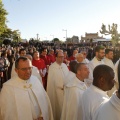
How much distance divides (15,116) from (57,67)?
316 centimetres

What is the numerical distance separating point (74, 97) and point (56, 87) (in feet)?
8.11

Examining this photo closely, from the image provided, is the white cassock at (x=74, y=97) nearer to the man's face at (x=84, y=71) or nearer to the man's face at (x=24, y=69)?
the man's face at (x=84, y=71)

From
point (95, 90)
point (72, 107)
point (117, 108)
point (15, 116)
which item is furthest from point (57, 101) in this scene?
point (117, 108)

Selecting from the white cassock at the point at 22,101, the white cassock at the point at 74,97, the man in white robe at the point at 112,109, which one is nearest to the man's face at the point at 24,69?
the white cassock at the point at 22,101

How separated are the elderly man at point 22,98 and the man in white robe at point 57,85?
94.4 inches

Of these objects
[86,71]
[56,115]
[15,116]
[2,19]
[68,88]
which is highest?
[2,19]

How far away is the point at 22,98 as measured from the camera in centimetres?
464

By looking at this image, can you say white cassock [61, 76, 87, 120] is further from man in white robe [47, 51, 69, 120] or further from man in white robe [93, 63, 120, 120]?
man in white robe [93, 63, 120, 120]

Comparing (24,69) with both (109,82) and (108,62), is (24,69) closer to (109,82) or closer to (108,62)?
(109,82)

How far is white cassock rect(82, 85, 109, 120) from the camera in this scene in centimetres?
338

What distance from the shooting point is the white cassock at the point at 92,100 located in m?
3.38

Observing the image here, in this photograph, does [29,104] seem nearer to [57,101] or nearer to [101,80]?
[101,80]

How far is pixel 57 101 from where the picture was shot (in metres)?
7.37

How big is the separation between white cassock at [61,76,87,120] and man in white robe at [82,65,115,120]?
3.95ft
